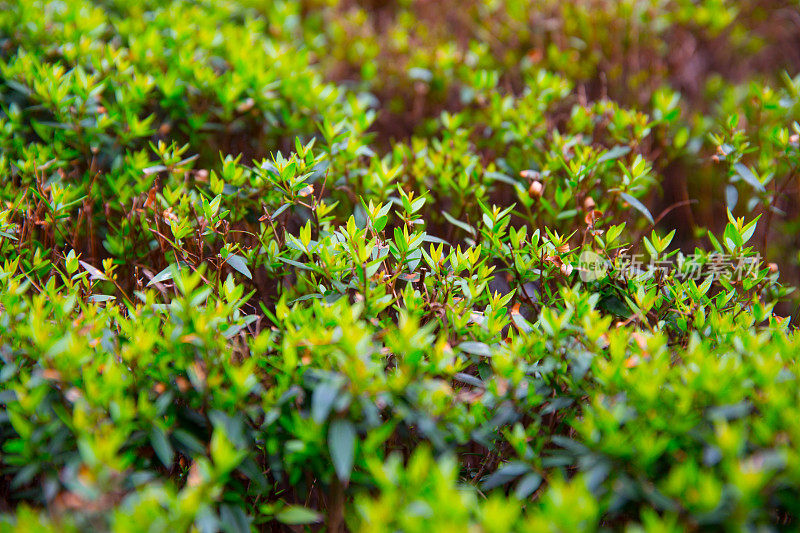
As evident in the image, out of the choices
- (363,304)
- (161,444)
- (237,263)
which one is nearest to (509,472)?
(363,304)

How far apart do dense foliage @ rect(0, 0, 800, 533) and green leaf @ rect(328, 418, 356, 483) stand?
0.04ft

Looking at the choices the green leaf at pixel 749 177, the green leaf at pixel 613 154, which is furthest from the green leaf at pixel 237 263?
the green leaf at pixel 749 177

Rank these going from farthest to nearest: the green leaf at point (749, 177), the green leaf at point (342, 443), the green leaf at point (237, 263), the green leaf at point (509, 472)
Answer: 1. the green leaf at point (749, 177)
2. the green leaf at point (237, 263)
3. the green leaf at point (509, 472)
4. the green leaf at point (342, 443)

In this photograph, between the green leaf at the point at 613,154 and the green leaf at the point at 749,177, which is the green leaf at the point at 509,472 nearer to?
the green leaf at the point at 613,154

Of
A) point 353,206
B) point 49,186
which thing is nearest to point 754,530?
point 353,206

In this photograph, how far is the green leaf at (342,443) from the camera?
4.72 ft

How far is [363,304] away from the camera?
73.4 inches

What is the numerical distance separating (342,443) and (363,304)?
19.5 inches

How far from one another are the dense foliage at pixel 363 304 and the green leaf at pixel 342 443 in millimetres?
14

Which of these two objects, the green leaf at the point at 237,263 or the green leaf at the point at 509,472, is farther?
the green leaf at the point at 237,263

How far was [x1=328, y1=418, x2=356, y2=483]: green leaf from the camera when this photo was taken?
56.6 inches

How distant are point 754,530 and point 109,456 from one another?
148cm

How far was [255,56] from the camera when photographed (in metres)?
3.06

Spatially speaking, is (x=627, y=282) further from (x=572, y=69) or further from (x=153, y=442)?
(x=572, y=69)
